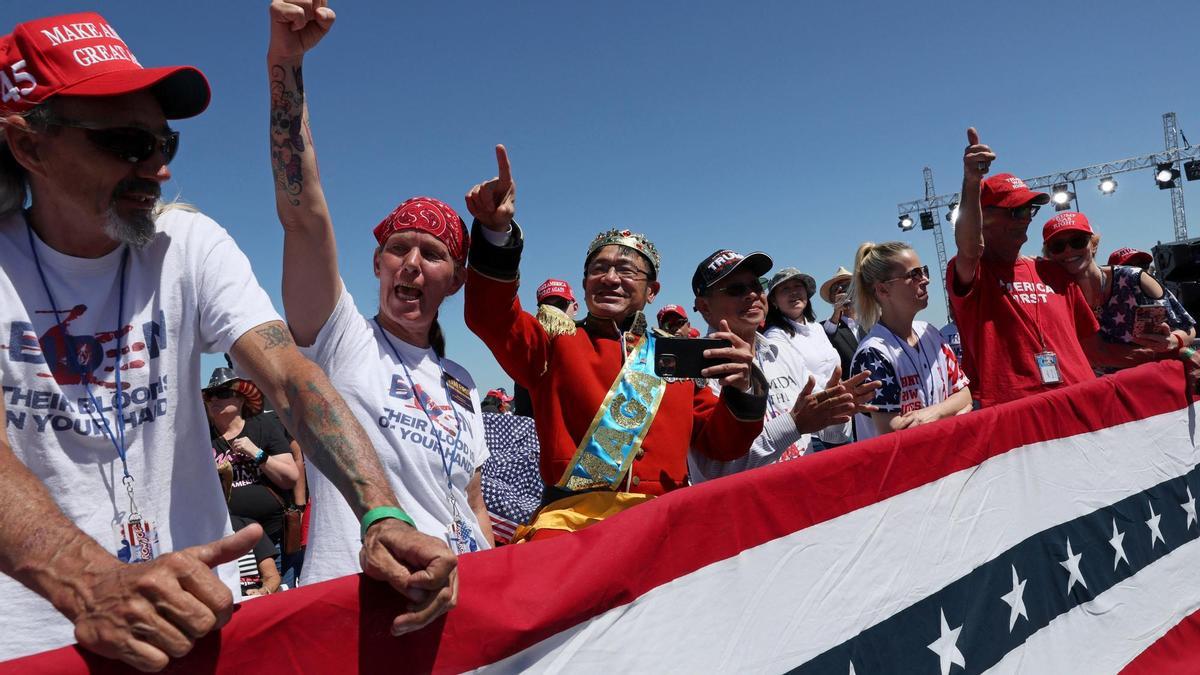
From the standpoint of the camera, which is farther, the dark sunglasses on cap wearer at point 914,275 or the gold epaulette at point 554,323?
the dark sunglasses on cap wearer at point 914,275

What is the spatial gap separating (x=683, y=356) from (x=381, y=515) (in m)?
1.30

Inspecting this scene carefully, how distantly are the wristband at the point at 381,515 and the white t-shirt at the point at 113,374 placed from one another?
559mm

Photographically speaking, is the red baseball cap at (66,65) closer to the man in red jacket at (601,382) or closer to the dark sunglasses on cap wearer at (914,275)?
the man in red jacket at (601,382)

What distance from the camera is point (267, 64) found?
5.81 ft

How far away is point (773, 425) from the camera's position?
2750 mm

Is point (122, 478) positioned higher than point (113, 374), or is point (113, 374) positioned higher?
point (113, 374)

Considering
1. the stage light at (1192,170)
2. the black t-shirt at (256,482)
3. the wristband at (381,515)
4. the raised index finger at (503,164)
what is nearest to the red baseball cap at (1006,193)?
the raised index finger at (503,164)

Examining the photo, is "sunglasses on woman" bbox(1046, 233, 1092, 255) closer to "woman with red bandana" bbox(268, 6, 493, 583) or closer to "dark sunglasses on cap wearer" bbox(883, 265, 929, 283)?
"dark sunglasses on cap wearer" bbox(883, 265, 929, 283)

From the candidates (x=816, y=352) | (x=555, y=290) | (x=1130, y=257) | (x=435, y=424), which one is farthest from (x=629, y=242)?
(x=1130, y=257)

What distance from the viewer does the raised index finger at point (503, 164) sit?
6.95ft

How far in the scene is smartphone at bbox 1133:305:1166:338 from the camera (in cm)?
406

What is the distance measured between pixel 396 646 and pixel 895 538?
4.81 feet

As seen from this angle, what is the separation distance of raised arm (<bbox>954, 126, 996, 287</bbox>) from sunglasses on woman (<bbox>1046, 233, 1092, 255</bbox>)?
119 cm

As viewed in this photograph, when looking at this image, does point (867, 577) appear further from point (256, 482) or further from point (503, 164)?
point (256, 482)
